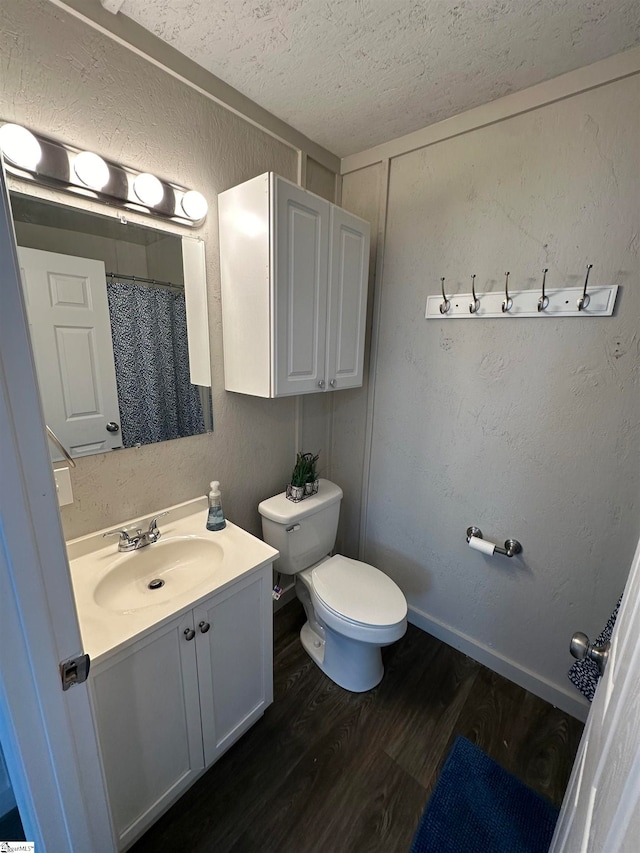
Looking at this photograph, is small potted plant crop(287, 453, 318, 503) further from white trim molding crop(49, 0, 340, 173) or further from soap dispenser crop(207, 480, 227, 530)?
white trim molding crop(49, 0, 340, 173)

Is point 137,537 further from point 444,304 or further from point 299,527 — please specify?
point 444,304

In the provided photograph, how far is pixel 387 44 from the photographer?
1129mm

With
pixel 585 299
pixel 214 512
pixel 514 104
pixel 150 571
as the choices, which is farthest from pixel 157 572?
pixel 514 104

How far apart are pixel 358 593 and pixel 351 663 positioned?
0.32m

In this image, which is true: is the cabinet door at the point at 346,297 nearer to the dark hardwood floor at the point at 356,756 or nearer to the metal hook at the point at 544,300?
the metal hook at the point at 544,300

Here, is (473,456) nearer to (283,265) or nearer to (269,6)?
(283,265)

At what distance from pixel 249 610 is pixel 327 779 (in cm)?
67

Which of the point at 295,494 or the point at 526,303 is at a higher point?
the point at 526,303

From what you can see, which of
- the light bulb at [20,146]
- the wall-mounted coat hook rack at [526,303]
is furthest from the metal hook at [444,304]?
the light bulb at [20,146]

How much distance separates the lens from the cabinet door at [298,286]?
1301 mm

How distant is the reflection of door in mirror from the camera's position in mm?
1036

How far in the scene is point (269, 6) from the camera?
1009 mm

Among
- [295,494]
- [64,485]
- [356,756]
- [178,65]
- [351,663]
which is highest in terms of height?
[178,65]

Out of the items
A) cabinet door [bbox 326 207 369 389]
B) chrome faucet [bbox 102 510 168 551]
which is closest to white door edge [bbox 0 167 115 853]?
chrome faucet [bbox 102 510 168 551]
